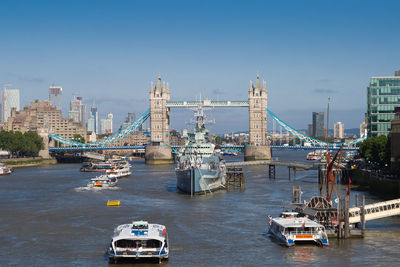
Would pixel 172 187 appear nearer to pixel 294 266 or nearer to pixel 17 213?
pixel 17 213

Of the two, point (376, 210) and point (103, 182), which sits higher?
point (376, 210)

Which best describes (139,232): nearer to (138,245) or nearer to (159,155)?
(138,245)

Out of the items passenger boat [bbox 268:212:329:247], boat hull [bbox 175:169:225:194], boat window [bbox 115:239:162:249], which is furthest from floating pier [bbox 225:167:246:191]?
boat window [bbox 115:239:162:249]

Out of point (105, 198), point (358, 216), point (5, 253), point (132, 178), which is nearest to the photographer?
point (5, 253)

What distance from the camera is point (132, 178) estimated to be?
77812 millimetres

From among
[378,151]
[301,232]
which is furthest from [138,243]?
[378,151]

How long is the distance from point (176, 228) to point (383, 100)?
167 ft

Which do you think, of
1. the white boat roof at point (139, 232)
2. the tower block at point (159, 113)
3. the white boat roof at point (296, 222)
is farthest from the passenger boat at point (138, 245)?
the tower block at point (159, 113)

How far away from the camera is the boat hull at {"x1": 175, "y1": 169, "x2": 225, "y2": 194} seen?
53250 millimetres

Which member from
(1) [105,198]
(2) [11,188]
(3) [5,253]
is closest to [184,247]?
(3) [5,253]

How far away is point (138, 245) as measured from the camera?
90.8 feet

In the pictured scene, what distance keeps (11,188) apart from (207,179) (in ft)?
70.6

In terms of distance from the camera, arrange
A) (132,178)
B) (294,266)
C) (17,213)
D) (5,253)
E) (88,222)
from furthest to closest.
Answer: (132,178)
(17,213)
(88,222)
(5,253)
(294,266)

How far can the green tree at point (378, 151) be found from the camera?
60.8 meters
